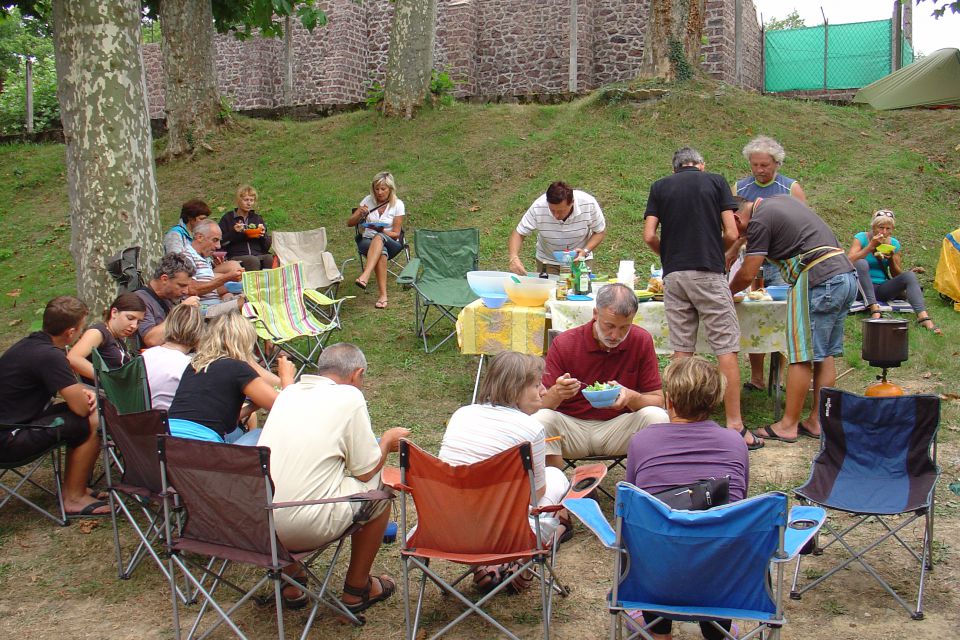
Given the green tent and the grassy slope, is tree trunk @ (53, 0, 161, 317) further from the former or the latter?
the green tent

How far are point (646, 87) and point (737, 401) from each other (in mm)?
7504

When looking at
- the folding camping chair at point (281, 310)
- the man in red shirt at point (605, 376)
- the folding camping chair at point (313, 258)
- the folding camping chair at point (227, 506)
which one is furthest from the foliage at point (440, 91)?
the folding camping chair at point (227, 506)

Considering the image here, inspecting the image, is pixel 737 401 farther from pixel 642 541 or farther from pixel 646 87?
pixel 646 87

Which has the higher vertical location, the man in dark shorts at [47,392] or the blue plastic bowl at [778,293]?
the blue plastic bowl at [778,293]

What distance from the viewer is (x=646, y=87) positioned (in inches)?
454

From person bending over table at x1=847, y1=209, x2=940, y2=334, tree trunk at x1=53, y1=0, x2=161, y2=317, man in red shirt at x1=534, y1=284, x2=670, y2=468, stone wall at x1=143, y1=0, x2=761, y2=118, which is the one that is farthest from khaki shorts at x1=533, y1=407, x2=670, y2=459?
stone wall at x1=143, y1=0, x2=761, y2=118

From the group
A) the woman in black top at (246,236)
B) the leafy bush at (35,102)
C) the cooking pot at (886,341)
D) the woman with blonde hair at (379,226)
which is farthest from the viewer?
the leafy bush at (35,102)

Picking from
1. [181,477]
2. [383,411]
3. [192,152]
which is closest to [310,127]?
[192,152]

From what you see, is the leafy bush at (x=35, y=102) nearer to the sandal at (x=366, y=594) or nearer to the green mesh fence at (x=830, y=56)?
the green mesh fence at (x=830, y=56)

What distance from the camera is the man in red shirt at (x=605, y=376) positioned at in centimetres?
401

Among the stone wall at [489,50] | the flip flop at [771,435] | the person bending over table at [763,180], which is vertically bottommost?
the flip flop at [771,435]

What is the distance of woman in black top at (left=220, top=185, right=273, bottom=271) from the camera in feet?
25.9

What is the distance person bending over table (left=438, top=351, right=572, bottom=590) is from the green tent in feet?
37.7

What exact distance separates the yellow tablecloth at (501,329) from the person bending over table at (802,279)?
125cm
